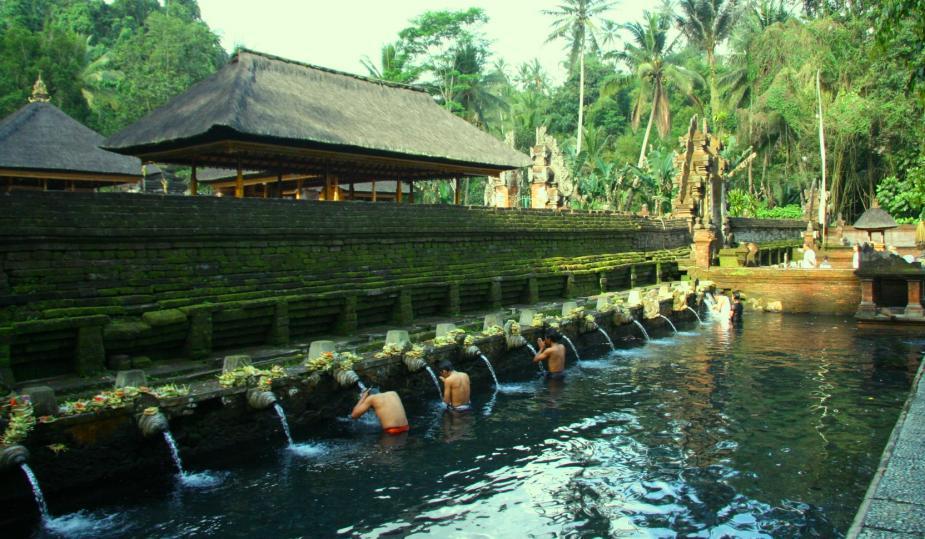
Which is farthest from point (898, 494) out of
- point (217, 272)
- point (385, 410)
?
point (217, 272)

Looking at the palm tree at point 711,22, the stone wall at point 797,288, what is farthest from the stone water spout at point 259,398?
the palm tree at point 711,22

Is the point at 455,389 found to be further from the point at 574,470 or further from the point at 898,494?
the point at 898,494

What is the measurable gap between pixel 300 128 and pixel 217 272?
566 centimetres

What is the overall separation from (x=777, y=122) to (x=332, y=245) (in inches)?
1650

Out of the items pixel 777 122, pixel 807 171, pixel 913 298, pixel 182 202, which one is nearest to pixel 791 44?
pixel 777 122

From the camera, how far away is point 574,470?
927cm

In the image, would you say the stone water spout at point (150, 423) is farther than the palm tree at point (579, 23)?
No

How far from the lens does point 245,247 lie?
13438mm

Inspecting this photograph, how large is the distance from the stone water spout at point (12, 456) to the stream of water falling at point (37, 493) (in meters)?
0.19

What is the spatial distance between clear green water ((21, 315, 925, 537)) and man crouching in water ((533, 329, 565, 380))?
0.39 meters

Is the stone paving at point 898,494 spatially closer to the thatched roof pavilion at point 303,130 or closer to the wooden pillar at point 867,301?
the thatched roof pavilion at point 303,130

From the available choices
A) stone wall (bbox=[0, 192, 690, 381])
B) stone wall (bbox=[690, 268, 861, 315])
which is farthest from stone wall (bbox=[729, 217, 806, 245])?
stone wall (bbox=[0, 192, 690, 381])

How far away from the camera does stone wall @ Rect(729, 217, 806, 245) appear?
36700mm

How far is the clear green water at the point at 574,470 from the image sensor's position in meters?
7.59
